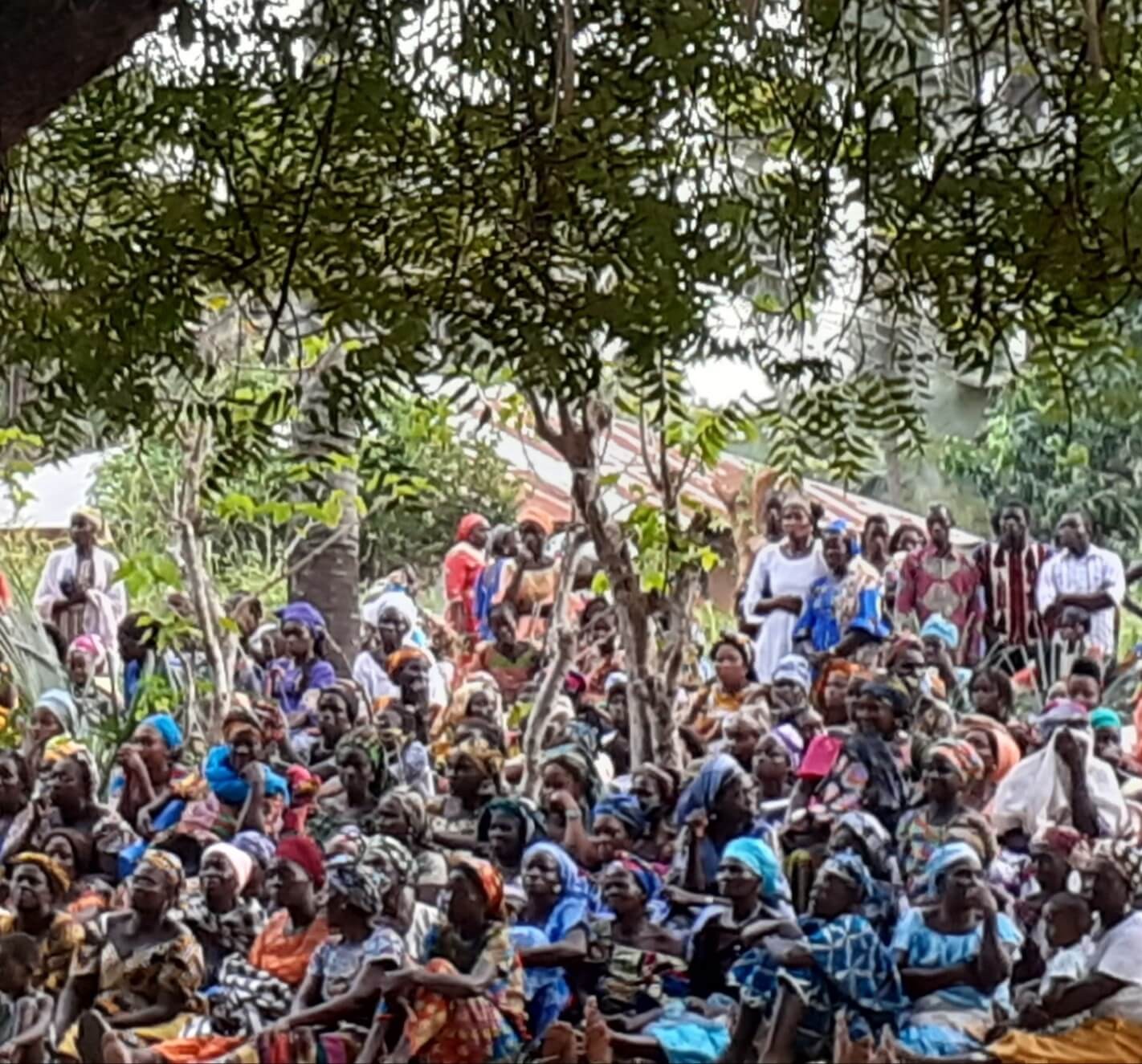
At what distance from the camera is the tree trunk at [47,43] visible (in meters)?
1.77

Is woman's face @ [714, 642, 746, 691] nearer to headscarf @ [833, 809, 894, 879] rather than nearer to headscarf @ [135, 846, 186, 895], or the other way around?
headscarf @ [833, 809, 894, 879]

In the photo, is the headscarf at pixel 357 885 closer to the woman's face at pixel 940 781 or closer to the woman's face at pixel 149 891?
the woman's face at pixel 149 891

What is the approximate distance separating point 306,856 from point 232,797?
2.81 ft

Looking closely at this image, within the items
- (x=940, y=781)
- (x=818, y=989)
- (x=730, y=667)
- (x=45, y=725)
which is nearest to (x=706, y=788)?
(x=940, y=781)

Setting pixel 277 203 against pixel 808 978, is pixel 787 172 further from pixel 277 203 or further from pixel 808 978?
pixel 808 978

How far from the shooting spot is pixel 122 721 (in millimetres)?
6320

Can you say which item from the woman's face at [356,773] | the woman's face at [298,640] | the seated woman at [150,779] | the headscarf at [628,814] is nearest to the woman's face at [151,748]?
the seated woman at [150,779]

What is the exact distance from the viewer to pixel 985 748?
485 cm

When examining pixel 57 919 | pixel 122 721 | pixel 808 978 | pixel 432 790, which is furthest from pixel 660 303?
pixel 122 721

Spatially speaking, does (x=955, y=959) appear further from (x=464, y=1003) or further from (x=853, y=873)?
(x=464, y=1003)

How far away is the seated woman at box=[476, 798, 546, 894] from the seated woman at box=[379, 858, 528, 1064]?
494 mm

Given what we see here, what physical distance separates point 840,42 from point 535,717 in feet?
9.54

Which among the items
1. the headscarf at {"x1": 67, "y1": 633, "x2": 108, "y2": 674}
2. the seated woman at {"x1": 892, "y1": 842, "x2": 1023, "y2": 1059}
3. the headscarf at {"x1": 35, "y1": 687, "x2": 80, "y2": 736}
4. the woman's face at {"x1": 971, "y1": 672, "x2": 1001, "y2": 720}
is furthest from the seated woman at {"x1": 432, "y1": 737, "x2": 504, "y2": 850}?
the headscarf at {"x1": 67, "y1": 633, "x2": 108, "y2": 674}

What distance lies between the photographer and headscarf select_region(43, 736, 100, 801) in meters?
5.09
